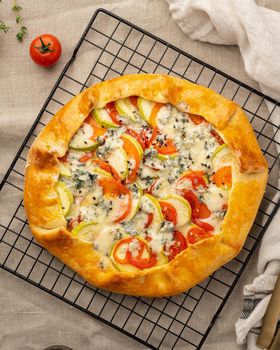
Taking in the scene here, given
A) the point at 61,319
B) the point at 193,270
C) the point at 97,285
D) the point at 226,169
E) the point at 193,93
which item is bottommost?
the point at 61,319

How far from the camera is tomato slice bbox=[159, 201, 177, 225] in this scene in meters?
5.45

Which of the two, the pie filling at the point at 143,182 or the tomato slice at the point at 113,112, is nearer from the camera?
the pie filling at the point at 143,182

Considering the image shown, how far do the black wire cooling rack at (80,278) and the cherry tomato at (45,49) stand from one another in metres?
0.16

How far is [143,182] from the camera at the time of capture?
5586 mm

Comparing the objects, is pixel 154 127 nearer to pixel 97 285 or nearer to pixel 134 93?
pixel 134 93

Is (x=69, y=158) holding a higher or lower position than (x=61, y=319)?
higher

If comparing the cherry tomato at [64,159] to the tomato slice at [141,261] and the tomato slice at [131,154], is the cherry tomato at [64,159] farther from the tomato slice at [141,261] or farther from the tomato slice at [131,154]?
the tomato slice at [141,261]

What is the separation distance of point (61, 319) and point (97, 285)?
0.77 metres

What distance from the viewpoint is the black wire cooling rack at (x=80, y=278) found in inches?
233

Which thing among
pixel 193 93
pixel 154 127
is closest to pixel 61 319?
pixel 154 127

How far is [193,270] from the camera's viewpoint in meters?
5.39

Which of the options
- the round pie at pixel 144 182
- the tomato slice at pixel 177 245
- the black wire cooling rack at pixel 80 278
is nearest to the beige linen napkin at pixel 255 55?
the black wire cooling rack at pixel 80 278

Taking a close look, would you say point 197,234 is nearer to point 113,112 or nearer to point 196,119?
point 196,119

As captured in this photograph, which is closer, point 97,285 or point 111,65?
point 97,285
